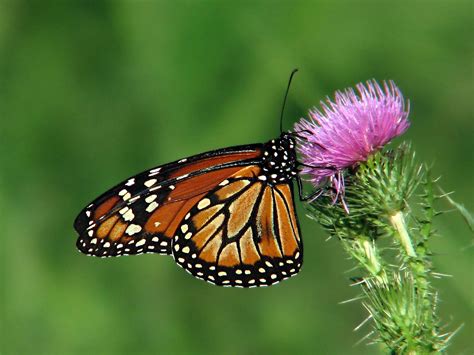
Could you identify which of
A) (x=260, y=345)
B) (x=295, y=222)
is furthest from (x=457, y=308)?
(x=295, y=222)

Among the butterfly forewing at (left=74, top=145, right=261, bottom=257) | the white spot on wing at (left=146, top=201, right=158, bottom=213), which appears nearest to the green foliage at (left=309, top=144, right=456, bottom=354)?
the butterfly forewing at (left=74, top=145, right=261, bottom=257)

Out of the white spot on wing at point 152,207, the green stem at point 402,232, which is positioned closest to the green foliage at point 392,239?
the green stem at point 402,232

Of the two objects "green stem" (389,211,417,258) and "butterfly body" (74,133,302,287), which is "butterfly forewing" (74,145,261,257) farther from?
"green stem" (389,211,417,258)

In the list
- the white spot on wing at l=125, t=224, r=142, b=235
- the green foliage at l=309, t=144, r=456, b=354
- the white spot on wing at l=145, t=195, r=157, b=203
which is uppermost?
the white spot on wing at l=145, t=195, r=157, b=203

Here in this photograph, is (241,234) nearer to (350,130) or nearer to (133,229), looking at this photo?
(133,229)

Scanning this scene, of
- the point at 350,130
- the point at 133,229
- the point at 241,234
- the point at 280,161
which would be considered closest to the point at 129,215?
the point at 133,229

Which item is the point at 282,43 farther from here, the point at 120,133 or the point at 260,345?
A: the point at 260,345
